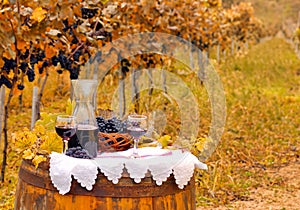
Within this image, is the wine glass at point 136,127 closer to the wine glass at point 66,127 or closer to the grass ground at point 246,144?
the wine glass at point 66,127

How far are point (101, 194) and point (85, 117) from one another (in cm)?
44

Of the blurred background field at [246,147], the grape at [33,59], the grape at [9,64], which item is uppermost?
the grape at [33,59]

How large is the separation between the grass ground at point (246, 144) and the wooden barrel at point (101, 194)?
1.86 m

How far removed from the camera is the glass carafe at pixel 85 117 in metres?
2.48

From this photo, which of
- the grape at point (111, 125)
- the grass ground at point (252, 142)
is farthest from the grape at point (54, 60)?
the grass ground at point (252, 142)

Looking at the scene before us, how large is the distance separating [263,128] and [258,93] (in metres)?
2.66

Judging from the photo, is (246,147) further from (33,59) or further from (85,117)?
(85,117)

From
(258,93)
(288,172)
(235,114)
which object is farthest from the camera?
(258,93)

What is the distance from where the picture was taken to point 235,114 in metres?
8.91

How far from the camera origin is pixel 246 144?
720 centimetres


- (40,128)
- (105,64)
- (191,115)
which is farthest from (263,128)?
(40,128)

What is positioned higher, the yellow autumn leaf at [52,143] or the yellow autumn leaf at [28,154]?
the yellow autumn leaf at [52,143]

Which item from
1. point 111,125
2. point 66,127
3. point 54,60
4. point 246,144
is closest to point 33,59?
point 54,60

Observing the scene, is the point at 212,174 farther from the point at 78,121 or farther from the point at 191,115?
the point at 78,121
